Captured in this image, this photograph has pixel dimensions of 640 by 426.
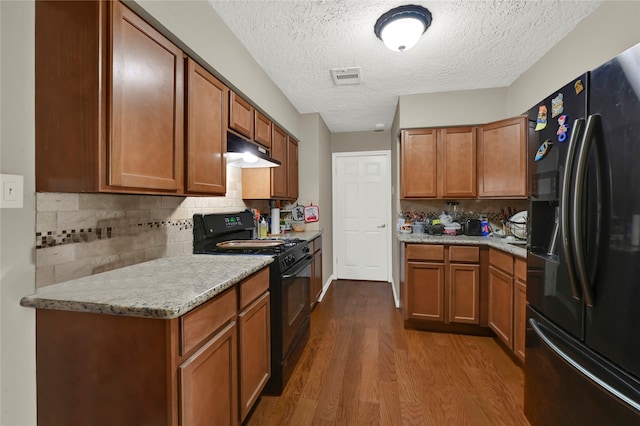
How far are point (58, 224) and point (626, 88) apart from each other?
2197mm

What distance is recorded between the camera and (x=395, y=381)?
6.29 feet

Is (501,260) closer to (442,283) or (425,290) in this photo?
(442,283)

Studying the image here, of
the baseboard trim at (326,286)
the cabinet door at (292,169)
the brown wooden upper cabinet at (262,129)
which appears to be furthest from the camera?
the baseboard trim at (326,286)

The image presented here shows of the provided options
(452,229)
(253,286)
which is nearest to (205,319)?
(253,286)

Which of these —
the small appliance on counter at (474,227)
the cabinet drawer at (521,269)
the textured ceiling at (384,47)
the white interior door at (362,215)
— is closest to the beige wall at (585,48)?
the textured ceiling at (384,47)

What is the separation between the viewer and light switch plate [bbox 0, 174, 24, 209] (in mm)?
967

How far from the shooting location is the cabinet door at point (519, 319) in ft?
6.52

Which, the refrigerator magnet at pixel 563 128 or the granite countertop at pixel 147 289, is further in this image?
the refrigerator magnet at pixel 563 128

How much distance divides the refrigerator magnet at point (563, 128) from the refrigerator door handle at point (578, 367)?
901 millimetres

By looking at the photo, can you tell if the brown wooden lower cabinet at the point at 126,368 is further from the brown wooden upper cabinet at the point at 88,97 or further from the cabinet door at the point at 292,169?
the cabinet door at the point at 292,169

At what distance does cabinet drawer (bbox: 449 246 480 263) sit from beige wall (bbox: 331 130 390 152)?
7.26 feet

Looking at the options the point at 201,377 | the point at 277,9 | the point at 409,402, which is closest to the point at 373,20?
the point at 277,9

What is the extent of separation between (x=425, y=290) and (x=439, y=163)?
1340mm

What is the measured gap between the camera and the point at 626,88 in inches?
35.9
